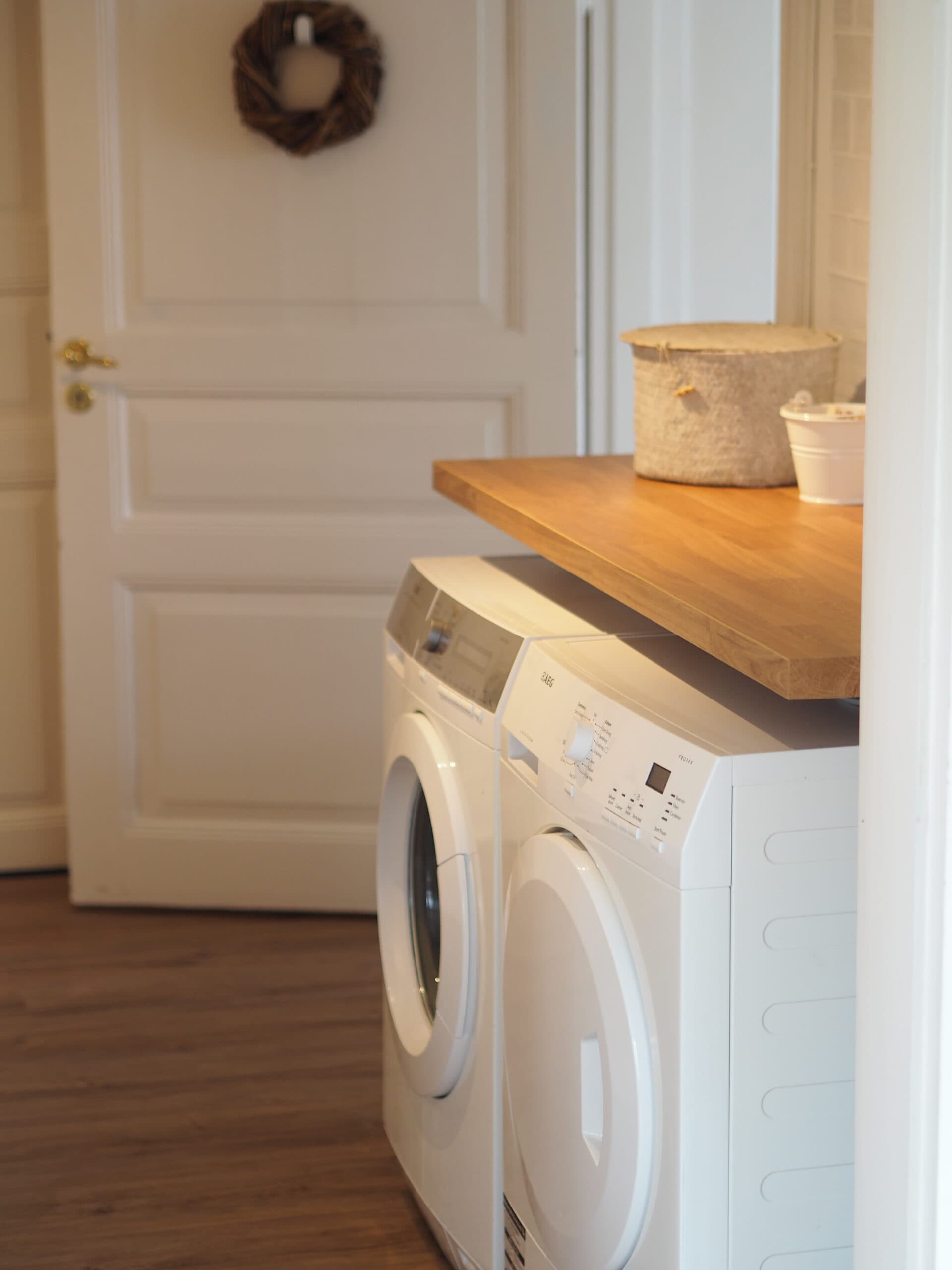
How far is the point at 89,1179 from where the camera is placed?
84.7 inches

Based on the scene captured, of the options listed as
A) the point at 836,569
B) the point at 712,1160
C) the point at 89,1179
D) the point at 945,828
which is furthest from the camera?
the point at 89,1179

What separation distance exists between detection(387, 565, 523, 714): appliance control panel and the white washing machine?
217mm

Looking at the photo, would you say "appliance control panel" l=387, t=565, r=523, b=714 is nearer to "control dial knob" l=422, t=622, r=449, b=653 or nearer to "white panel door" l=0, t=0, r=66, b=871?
"control dial knob" l=422, t=622, r=449, b=653

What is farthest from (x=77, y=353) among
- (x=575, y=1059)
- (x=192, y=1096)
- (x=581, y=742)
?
(x=575, y=1059)

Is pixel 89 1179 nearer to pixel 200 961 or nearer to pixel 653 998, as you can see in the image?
pixel 200 961

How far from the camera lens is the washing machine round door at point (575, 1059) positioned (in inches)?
51.1

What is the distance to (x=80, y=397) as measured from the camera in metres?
2.89

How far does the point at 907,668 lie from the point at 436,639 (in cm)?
93

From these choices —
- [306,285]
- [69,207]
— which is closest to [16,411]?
[69,207]

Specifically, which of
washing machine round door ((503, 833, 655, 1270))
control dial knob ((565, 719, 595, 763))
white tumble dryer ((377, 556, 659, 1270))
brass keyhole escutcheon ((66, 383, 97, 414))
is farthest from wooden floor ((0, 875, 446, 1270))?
brass keyhole escutcheon ((66, 383, 97, 414))

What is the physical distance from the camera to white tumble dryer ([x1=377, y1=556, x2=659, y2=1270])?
1.67 metres

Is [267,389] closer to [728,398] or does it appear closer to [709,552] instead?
[728,398]

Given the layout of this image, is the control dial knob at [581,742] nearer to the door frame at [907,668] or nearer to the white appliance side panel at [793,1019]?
the white appliance side panel at [793,1019]

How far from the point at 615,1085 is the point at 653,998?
0.31 feet
